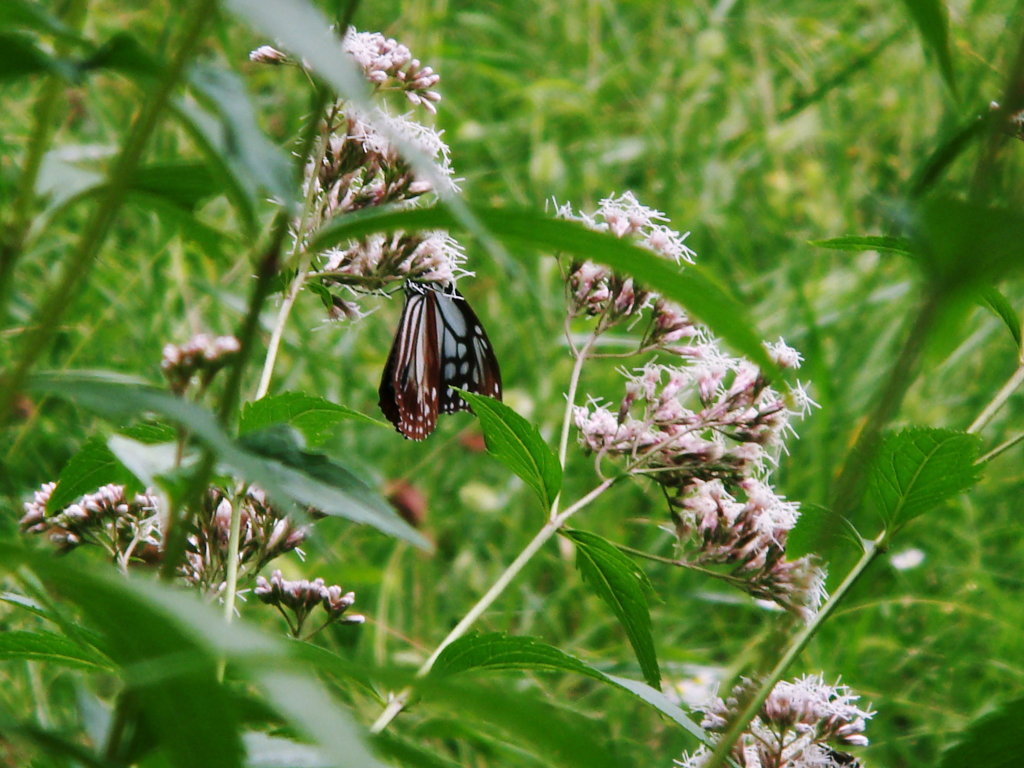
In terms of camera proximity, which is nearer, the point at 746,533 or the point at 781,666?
the point at 781,666

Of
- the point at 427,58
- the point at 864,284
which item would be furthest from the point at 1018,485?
the point at 427,58

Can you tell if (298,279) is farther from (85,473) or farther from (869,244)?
(869,244)

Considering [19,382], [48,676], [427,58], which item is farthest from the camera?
[427,58]

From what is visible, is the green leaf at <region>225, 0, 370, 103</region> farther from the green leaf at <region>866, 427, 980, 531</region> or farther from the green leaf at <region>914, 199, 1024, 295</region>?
the green leaf at <region>866, 427, 980, 531</region>

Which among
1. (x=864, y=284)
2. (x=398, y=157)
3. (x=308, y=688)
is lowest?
(x=308, y=688)

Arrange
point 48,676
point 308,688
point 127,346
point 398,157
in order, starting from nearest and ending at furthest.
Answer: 1. point 308,688
2. point 398,157
3. point 48,676
4. point 127,346

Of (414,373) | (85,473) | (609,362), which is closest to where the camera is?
(85,473)

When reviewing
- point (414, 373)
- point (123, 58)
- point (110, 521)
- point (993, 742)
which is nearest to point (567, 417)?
point (110, 521)

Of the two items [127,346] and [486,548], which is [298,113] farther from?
[486,548]

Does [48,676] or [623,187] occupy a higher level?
[623,187]
